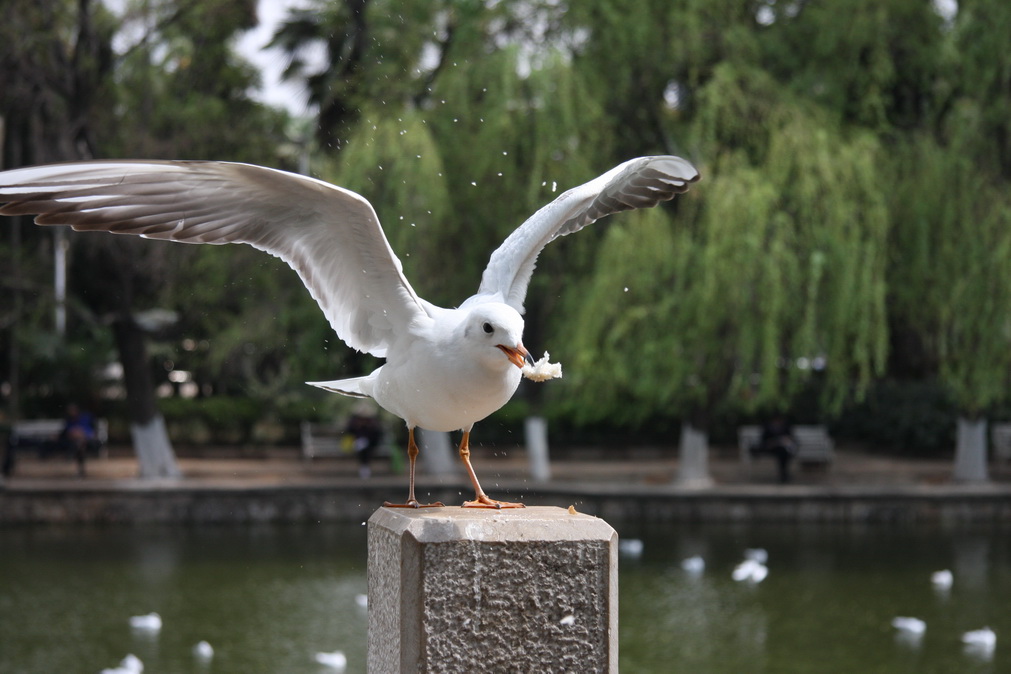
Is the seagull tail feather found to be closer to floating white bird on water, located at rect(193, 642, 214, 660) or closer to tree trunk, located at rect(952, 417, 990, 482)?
floating white bird on water, located at rect(193, 642, 214, 660)

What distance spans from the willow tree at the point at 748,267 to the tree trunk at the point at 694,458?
0.86m

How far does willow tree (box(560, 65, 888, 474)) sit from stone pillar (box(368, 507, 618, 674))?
32.6 ft

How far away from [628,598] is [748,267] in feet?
14.9

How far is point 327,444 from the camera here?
687 inches

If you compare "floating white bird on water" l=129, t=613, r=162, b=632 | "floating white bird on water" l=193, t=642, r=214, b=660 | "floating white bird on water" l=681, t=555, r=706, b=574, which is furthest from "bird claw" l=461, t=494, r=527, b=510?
"floating white bird on water" l=681, t=555, r=706, b=574

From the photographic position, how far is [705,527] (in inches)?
511

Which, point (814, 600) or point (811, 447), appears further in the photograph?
point (811, 447)

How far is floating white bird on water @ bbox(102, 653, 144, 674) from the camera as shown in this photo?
22.8 ft

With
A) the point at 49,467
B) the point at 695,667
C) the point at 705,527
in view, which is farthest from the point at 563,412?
the point at 695,667

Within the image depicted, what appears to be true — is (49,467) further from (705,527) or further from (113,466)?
(705,527)

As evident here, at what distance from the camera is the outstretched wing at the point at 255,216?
311 centimetres

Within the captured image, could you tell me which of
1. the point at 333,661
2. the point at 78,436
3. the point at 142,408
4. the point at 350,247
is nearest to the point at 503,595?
the point at 350,247

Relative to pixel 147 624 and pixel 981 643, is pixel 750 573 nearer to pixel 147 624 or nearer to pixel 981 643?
pixel 981 643

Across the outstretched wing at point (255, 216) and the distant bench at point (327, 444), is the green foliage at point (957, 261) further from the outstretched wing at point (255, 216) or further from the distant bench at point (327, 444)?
the outstretched wing at point (255, 216)
